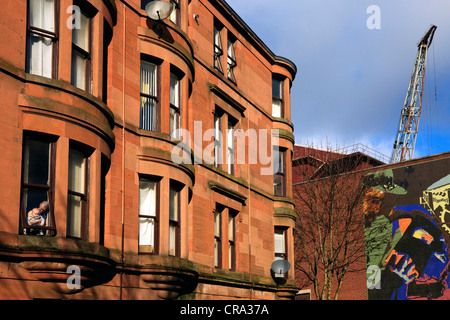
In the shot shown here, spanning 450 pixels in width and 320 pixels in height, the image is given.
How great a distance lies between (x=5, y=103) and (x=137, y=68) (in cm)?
604

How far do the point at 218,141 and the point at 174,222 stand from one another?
5687 mm

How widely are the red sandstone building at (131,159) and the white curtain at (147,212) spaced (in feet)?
0.14

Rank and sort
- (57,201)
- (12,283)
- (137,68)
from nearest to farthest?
(12,283) < (57,201) < (137,68)

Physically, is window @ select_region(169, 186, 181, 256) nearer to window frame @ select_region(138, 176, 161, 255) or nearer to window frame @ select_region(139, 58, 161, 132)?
window frame @ select_region(138, 176, 161, 255)

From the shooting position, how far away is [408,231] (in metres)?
42.5

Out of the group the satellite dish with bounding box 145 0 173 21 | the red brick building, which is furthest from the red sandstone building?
the red brick building

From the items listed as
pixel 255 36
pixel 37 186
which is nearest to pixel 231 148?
pixel 255 36

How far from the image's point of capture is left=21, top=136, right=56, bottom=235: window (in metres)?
14.0

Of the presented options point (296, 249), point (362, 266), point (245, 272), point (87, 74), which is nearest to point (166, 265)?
point (87, 74)

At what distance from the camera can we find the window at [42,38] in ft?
49.4

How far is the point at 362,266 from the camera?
146 ft

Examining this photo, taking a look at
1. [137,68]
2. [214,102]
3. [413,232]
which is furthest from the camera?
[413,232]

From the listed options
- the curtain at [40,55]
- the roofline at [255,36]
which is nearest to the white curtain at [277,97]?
the roofline at [255,36]
